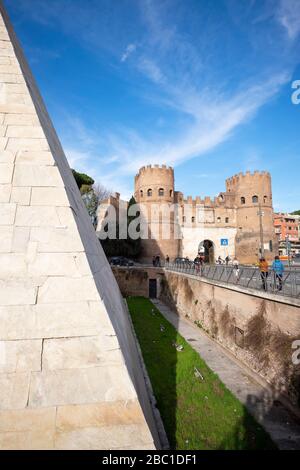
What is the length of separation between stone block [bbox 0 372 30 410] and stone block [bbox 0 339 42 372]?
41 mm

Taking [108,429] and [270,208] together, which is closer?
[108,429]

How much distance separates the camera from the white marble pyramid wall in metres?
1.81

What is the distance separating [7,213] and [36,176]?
0.52 metres

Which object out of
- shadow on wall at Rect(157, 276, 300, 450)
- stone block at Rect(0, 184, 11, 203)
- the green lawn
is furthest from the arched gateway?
stone block at Rect(0, 184, 11, 203)

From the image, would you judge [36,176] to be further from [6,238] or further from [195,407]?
[195,407]

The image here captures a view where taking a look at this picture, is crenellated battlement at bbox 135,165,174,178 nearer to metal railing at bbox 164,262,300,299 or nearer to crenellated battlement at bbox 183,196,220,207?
crenellated battlement at bbox 183,196,220,207

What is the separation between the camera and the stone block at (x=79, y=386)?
73.2 inches

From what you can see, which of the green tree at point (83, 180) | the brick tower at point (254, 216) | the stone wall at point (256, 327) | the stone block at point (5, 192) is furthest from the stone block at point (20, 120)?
the brick tower at point (254, 216)

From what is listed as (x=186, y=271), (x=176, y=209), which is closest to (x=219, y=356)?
(x=186, y=271)
